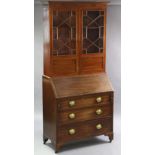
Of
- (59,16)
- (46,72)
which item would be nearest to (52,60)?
(46,72)

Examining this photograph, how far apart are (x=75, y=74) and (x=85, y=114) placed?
15.4 inches

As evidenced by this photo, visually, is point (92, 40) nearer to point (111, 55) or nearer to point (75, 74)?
point (75, 74)

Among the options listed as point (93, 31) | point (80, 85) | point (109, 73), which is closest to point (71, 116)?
point (80, 85)

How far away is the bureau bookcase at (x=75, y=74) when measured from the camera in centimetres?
303

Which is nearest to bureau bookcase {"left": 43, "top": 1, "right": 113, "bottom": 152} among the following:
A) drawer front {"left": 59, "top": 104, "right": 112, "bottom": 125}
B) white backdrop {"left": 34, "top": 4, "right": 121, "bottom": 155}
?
A: drawer front {"left": 59, "top": 104, "right": 112, "bottom": 125}

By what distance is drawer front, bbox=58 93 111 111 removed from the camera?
118 inches

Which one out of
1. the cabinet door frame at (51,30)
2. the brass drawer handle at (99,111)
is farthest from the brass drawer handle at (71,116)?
the cabinet door frame at (51,30)

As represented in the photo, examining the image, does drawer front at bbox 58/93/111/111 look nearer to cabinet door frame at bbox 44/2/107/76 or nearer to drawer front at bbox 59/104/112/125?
drawer front at bbox 59/104/112/125

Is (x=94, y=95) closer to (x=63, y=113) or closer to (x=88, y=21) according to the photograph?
(x=63, y=113)

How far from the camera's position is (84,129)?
3.17 m

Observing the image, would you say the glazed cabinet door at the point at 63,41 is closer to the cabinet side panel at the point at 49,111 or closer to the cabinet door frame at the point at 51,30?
the cabinet door frame at the point at 51,30

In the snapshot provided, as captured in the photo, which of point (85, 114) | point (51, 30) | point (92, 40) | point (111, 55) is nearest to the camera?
point (51, 30)

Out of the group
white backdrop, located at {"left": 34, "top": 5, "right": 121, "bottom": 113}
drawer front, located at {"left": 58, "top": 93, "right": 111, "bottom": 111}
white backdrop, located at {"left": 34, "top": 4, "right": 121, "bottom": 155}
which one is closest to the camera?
drawer front, located at {"left": 58, "top": 93, "right": 111, "bottom": 111}

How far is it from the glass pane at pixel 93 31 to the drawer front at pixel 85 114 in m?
0.56
